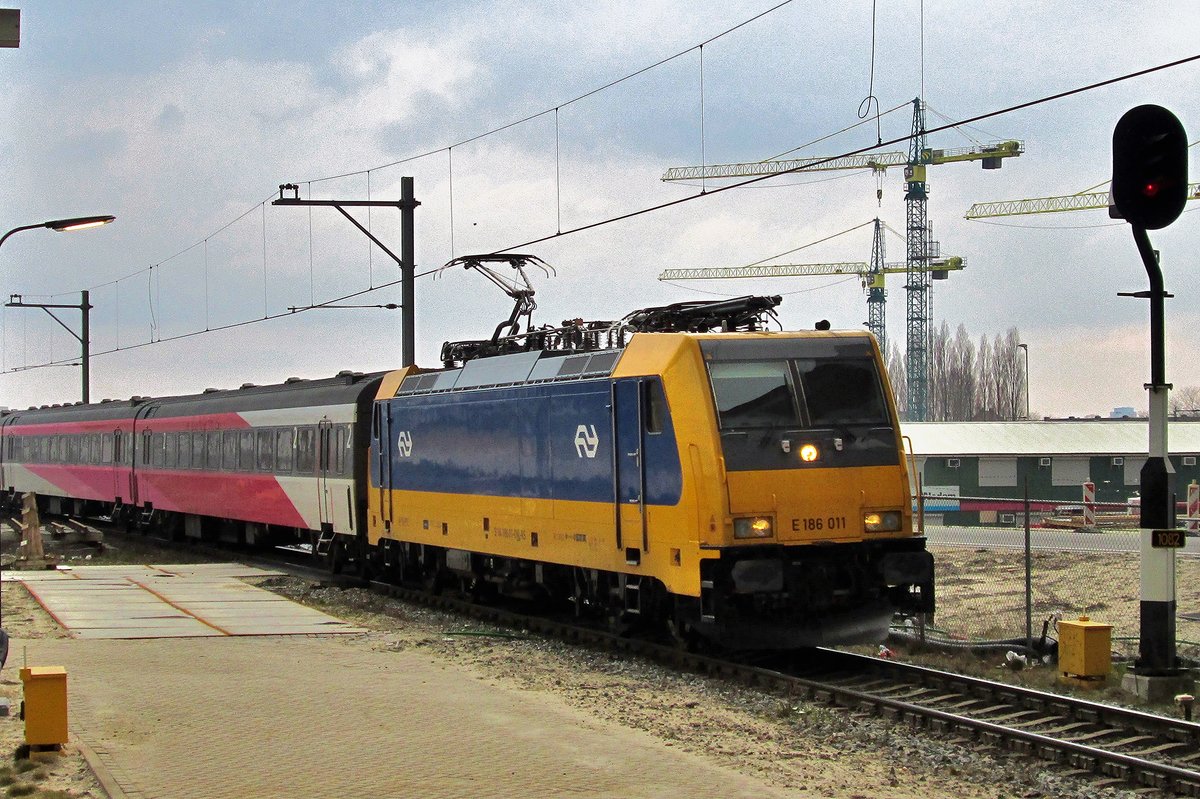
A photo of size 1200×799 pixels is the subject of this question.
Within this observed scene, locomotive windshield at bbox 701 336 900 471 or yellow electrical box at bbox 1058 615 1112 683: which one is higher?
locomotive windshield at bbox 701 336 900 471

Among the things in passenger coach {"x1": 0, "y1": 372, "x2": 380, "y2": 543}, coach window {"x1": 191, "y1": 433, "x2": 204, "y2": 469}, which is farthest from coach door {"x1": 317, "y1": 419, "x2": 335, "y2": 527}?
coach window {"x1": 191, "y1": 433, "x2": 204, "y2": 469}

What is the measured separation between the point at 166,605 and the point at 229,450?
11370mm

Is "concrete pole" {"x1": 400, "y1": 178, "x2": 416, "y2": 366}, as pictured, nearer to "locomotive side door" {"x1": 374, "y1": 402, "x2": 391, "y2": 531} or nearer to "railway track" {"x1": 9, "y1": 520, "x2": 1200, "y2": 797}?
"locomotive side door" {"x1": 374, "y1": 402, "x2": 391, "y2": 531}

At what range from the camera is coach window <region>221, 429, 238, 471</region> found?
3027cm

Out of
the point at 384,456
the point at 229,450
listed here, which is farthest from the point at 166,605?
the point at 229,450

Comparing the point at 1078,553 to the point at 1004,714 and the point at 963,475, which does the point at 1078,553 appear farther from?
the point at 963,475

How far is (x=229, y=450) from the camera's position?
3067cm

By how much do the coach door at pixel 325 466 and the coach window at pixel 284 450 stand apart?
6.15ft

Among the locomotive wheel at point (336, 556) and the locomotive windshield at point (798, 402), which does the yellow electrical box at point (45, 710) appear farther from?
the locomotive wheel at point (336, 556)

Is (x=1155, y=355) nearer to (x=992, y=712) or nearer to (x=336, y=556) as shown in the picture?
(x=992, y=712)

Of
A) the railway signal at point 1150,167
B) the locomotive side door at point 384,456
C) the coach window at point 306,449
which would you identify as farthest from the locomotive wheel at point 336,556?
the railway signal at point 1150,167

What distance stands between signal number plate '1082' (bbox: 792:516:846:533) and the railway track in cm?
132

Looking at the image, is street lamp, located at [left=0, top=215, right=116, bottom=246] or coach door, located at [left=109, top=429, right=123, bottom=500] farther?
coach door, located at [left=109, top=429, right=123, bottom=500]

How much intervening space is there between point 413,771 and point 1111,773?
4.53 m
